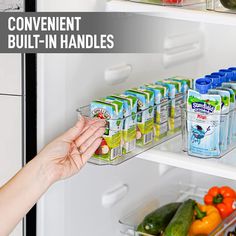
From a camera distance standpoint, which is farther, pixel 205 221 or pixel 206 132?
pixel 205 221

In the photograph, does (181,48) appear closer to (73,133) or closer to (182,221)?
(182,221)

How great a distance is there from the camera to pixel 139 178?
7.75 ft

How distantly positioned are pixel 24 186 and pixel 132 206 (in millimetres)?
644

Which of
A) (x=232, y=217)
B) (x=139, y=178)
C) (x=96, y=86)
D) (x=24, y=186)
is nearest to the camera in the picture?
(x=24, y=186)

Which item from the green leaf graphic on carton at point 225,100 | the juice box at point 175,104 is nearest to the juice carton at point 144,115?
the juice box at point 175,104

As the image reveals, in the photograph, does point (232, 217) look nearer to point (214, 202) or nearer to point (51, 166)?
point (214, 202)

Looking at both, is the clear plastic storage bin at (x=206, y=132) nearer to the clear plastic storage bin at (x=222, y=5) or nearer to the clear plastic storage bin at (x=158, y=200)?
the clear plastic storage bin at (x=222, y=5)

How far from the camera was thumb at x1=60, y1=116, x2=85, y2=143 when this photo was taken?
1.84 meters

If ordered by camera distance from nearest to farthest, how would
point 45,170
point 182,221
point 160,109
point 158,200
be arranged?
point 45,170 → point 160,109 → point 182,221 → point 158,200

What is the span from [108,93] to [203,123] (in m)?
0.33

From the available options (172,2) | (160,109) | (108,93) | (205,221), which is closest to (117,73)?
(108,93)

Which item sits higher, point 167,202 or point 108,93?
point 108,93

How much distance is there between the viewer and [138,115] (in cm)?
197

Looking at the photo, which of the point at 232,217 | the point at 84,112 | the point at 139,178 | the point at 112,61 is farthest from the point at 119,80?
the point at 232,217
